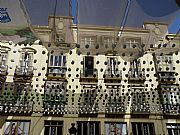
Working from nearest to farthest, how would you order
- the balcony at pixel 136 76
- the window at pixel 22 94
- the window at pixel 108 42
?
the window at pixel 108 42
the window at pixel 22 94
the balcony at pixel 136 76

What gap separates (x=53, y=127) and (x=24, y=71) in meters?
3.28

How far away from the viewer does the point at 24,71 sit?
14367mm

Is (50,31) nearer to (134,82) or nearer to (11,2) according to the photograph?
(11,2)

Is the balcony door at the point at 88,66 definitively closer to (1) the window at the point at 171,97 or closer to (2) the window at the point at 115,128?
(2) the window at the point at 115,128

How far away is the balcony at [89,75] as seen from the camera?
14.6 m

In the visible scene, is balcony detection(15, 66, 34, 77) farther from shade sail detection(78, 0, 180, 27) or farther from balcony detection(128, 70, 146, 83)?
shade sail detection(78, 0, 180, 27)

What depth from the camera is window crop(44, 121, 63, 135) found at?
13336mm

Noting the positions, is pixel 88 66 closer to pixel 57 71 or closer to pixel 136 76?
pixel 57 71

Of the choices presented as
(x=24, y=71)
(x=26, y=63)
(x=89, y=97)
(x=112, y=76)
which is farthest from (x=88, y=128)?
(x=26, y=63)

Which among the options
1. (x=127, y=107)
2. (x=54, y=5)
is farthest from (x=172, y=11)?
(x=127, y=107)

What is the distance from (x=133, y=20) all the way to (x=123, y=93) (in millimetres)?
8333

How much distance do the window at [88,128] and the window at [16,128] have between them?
2538 mm

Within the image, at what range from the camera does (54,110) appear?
13.5 metres

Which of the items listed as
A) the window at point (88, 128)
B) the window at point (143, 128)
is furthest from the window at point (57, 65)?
the window at point (143, 128)
